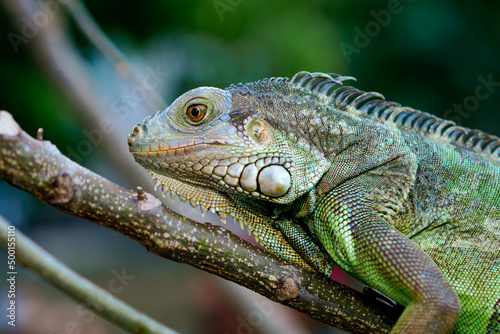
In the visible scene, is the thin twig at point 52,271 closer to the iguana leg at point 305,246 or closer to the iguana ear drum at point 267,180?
the iguana ear drum at point 267,180

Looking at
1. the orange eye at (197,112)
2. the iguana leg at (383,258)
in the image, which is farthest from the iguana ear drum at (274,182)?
the orange eye at (197,112)

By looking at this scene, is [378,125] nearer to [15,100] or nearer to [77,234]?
[15,100]

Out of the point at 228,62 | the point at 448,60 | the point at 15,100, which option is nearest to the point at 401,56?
the point at 448,60

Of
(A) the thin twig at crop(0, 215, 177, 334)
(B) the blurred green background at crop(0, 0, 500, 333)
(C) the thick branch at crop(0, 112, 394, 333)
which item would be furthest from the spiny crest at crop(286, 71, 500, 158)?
(B) the blurred green background at crop(0, 0, 500, 333)

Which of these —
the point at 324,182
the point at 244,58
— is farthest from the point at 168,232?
the point at 244,58

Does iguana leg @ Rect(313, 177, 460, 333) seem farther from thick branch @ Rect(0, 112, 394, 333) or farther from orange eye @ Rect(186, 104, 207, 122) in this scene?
orange eye @ Rect(186, 104, 207, 122)

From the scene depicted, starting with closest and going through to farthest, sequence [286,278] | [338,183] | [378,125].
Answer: [286,278], [338,183], [378,125]
